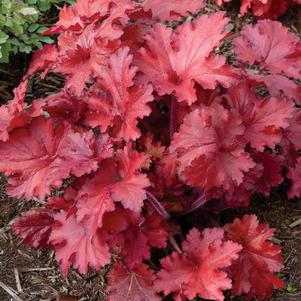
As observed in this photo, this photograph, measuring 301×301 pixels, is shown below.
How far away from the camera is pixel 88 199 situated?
206 cm

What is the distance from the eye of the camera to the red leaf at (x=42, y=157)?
2137 millimetres

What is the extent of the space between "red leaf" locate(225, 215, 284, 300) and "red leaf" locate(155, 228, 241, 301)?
0.33 feet

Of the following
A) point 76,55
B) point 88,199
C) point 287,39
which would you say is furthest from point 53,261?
point 287,39

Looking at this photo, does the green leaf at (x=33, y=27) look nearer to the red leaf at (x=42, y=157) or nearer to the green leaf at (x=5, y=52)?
the green leaf at (x=5, y=52)

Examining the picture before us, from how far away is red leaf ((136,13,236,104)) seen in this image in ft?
7.45

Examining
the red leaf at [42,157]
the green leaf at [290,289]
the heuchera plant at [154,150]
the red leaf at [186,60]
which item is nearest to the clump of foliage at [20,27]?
the heuchera plant at [154,150]

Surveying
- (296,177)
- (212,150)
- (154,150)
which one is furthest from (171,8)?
(296,177)

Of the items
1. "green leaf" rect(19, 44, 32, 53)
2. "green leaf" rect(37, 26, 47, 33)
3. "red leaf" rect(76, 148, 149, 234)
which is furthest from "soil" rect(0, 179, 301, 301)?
"green leaf" rect(37, 26, 47, 33)

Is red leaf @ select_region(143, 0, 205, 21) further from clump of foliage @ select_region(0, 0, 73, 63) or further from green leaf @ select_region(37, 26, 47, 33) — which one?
green leaf @ select_region(37, 26, 47, 33)

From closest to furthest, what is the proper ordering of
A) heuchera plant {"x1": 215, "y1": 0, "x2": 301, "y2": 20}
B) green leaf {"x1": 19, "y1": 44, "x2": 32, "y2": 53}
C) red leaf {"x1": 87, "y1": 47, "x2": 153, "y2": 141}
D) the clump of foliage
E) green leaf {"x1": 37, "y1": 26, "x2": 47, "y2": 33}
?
red leaf {"x1": 87, "y1": 47, "x2": 153, "y2": 141}
the clump of foliage
green leaf {"x1": 19, "y1": 44, "x2": 32, "y2": 53}
green leaf {"x1": 37, "y1": 26, "x2": 47, "y2": 33}
heuchera plant {"x1": 215, "y1": 0, "x2": 301, "y2": 20}

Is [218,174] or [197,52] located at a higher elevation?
[197,52]

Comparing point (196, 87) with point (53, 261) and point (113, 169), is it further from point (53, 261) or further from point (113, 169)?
point (53, 261)

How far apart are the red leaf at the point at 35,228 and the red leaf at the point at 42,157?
21 cm

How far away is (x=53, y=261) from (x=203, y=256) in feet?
2.48
